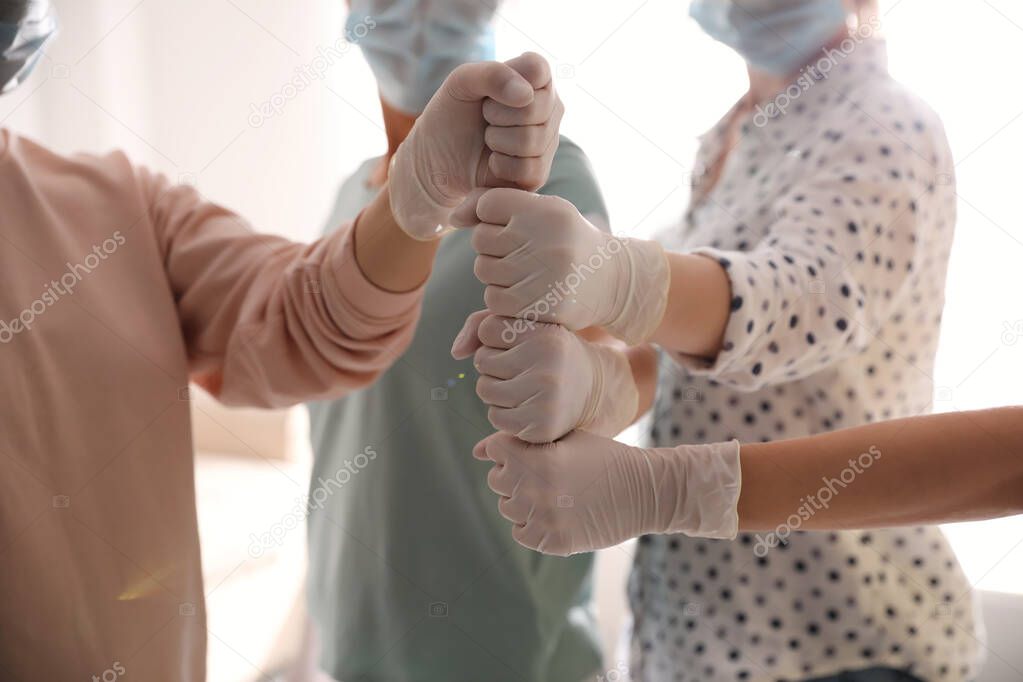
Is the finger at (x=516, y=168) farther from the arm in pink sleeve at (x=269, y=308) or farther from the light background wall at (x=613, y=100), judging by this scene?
the light background wall at (x=613, y=100)

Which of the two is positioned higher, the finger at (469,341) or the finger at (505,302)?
the finger at (505,302)

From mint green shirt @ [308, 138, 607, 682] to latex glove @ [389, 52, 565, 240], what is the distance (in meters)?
0.24

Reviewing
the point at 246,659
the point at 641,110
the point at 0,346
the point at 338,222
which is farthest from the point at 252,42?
the point at 246,659

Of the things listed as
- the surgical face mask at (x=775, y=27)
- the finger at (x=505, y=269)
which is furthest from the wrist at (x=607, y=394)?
the surgical face mask at (x=775, y=27)

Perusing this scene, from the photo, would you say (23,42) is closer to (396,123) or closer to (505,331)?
(396,123)

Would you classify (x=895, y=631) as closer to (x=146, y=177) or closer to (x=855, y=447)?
(x=855, y=447)

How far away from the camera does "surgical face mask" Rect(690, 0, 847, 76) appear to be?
35.2 inches

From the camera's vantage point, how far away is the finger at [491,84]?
1.97 feet

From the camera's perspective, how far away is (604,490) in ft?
2.04

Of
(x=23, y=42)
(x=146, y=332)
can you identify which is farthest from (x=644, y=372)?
(x=23, y=42)

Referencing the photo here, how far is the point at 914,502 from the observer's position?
1.97 feet

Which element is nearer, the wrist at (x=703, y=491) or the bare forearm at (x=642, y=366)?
the wrist at (x=703, y=491)

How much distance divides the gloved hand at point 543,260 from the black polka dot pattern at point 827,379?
0.15 meters

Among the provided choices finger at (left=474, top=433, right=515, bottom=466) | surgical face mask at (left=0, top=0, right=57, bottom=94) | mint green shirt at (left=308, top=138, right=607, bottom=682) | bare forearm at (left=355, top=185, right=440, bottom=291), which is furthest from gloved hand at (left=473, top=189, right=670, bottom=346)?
surgical face mask at (left=0, top=0, right=57, bottom=94)
